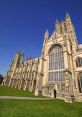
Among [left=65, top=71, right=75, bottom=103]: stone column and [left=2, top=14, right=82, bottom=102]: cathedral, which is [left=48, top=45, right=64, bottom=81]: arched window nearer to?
[left=2, top=14, right=82, bottom=102]: cathedral

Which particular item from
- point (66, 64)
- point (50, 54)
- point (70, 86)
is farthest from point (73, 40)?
point (70, 86)

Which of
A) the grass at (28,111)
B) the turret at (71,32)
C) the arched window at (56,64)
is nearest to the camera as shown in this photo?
the grass at (28,111)

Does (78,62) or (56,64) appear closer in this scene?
(78,62)

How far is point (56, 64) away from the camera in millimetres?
33094

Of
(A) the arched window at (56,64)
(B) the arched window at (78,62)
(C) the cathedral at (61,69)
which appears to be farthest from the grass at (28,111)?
(B) the arched window at (78,62)

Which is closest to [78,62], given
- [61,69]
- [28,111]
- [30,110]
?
[61,69]

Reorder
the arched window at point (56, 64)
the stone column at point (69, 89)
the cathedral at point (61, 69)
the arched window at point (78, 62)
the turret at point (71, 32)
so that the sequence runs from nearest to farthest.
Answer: the stone column at point (69, 89) → the cathedral at point (61, 69) → the arched window at point (78, 62) → the arched window at point (56, 64) → the turret at point (71, 32)

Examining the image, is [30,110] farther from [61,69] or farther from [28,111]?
[61,69]

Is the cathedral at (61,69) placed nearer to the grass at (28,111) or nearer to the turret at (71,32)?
the turret at (71,32)

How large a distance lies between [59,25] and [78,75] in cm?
2937

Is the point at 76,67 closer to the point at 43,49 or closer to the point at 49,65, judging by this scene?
the point at 49,65

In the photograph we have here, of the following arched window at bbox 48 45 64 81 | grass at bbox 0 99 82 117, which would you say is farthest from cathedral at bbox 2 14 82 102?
grass at bbox 0 99 82 117

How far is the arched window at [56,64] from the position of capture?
30781mm

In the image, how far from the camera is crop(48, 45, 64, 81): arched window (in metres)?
30.8
